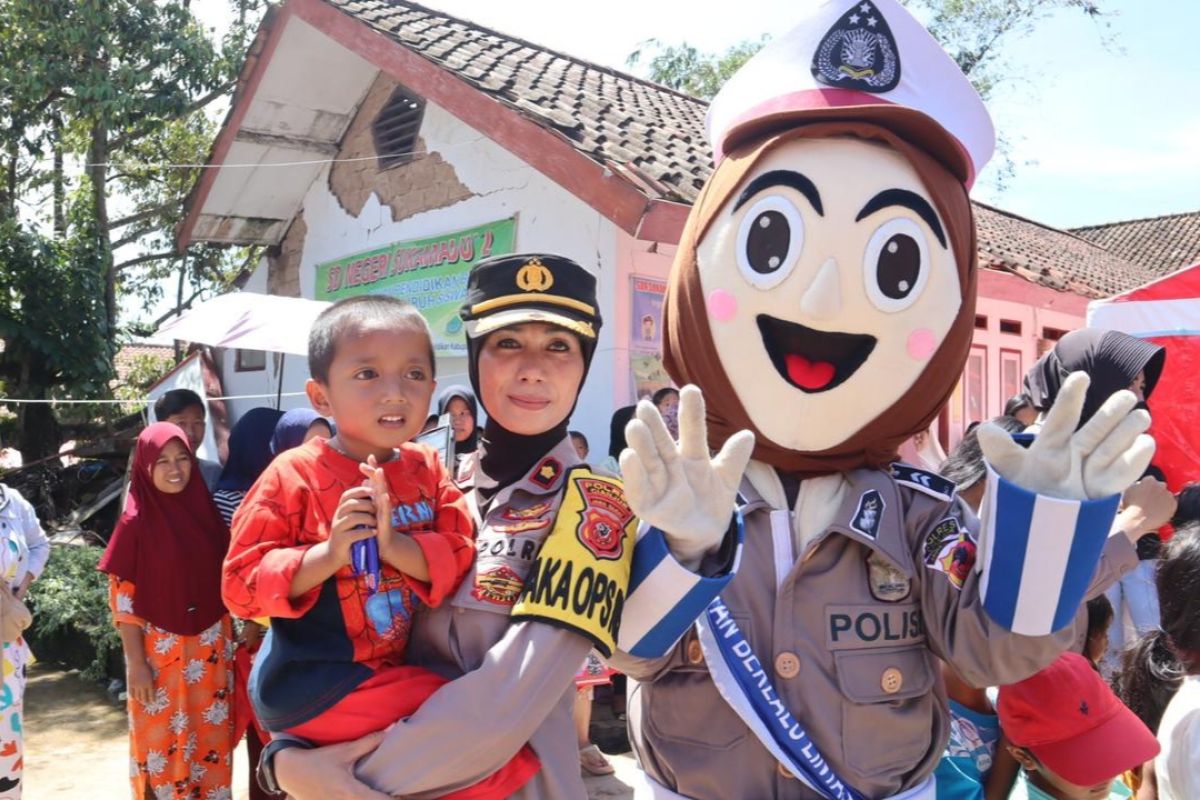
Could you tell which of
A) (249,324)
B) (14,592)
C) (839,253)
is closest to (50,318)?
(249,324)

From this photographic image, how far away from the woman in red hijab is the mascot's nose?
10.0 feet

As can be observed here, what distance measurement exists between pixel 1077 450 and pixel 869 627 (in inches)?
19.8

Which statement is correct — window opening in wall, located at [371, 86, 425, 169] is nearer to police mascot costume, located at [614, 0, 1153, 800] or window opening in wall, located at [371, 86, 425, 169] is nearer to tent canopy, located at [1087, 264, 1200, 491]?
tent canopy, located at [1087, 264, 1200, 491]

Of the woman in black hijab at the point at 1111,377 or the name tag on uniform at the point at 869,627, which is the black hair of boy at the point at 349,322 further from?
the woman in black hijab at the point at 1111,377

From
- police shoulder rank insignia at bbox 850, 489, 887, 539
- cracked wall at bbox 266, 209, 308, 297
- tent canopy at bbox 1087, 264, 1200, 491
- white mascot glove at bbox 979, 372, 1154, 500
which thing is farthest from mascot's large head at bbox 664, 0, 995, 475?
cracked wall at bbox 266, 209, 308, 297

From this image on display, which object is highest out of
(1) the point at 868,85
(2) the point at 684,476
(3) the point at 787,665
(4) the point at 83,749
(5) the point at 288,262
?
(5) the point at 288,262

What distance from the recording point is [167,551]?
3.93 m

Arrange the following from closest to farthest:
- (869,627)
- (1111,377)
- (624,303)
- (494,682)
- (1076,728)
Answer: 1. (494,682)
2. (869,627)
3. (1076,728)
4. (1111,377)
5. (624,303)

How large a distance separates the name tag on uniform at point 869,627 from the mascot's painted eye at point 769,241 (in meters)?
0.67

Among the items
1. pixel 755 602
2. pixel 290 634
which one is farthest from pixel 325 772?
pixel 755 602

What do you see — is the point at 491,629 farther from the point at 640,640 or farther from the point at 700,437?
the point at 700,437

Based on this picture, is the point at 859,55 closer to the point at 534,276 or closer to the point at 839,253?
the point at 839,253

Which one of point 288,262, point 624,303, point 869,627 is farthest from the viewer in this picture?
point 288,262

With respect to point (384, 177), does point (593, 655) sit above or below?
below
